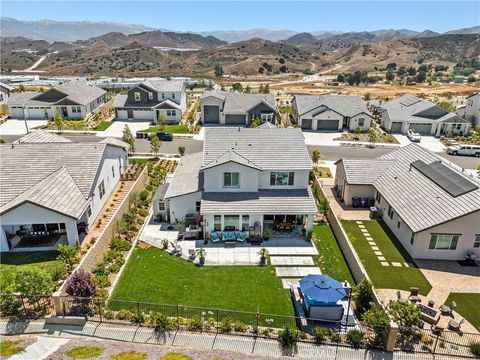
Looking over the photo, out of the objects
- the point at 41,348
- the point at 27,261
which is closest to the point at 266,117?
the point at 27,261

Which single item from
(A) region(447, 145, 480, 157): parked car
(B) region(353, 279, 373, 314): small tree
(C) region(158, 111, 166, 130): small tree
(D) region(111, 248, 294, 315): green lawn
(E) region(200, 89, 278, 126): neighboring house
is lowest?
(D) region(111, 248, 294, 315): green lawn

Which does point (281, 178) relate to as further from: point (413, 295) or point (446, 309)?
point (446, 309)

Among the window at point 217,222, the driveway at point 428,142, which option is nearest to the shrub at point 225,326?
the window at point 217,222

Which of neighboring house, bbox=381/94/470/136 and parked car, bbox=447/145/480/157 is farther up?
neighboring house, bbox=381/94/470/136

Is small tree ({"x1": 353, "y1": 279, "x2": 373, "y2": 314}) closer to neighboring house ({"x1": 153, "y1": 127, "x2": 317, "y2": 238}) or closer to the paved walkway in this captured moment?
neighboring house ({"x1": 153, "y1": 127, "x2": 317, "y2": 238})

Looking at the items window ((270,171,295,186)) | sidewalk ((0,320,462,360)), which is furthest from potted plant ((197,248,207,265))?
window ((270,171,295,186))

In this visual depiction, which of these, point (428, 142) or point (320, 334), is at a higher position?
point (428, 142)

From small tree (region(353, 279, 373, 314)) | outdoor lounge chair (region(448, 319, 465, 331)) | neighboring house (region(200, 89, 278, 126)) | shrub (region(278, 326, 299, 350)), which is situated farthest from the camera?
neighboring house (region(200, 89, 278, 126))
